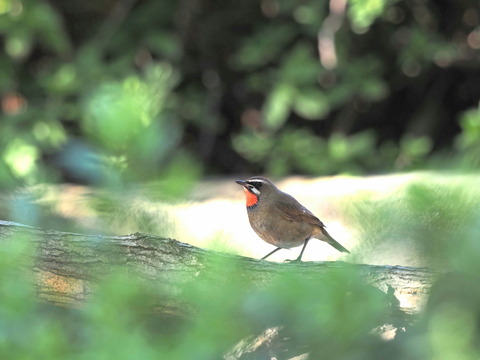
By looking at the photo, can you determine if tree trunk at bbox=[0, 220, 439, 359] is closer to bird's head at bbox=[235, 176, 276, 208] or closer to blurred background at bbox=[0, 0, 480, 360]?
blurred background at bbox=[0, 0, 480, 360]

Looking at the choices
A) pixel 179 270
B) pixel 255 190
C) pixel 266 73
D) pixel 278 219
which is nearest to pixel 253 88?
pixel 266 73

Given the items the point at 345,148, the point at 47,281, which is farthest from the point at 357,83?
the point at 47,281

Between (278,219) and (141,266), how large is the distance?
2.14 m

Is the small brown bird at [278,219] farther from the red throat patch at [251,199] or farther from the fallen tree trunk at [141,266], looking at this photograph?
the fallen tree trunk at [141,266]

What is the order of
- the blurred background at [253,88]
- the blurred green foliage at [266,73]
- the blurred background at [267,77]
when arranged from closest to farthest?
the blurred background at [253,88], the blurred background at [267,77], the blurred green foliage at [266,73]

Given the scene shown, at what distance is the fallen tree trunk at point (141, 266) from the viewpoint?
101cm

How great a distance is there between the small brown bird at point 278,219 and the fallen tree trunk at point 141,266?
1211mm

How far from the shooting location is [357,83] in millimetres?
6898

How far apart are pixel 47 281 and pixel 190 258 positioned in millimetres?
589

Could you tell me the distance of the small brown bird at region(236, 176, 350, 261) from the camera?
3.31 metres

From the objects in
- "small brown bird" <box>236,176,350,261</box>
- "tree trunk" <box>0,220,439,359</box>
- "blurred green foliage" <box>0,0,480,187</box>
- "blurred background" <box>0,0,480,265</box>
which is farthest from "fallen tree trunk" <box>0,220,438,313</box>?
"blurred green foliage" <box>0,0,480,187</box>

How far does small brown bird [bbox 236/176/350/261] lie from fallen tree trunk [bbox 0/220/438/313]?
1211mm

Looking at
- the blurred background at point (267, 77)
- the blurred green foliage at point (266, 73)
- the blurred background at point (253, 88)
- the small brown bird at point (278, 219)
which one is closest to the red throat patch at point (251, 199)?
the small brown bird at point (278, 219)

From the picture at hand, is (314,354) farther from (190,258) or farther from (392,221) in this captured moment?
(190,258)
